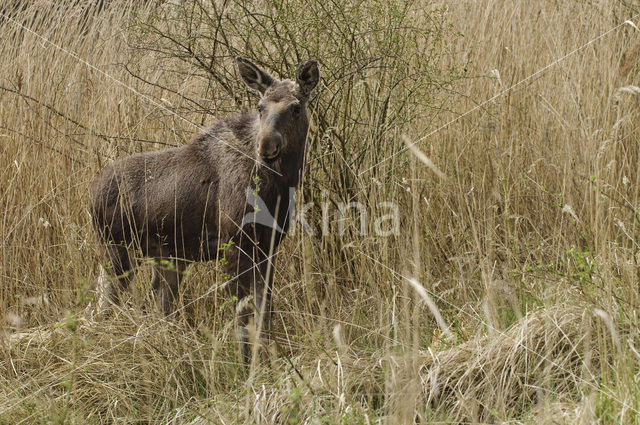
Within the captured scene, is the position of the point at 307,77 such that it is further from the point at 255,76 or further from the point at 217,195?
the point at 217,195

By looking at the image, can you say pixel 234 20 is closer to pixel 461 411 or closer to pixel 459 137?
pixel 459 137

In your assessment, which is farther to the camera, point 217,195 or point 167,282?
point 167,282

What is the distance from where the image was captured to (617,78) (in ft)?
17.4

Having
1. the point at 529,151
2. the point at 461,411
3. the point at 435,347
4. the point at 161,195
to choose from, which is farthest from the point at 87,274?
the point at 529,151

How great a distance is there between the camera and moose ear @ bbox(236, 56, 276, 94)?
448 centimetres

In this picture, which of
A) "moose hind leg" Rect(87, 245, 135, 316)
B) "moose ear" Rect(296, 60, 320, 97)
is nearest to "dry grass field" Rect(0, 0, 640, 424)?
"moose hind leg" Rect(87, 245, 135, 316)

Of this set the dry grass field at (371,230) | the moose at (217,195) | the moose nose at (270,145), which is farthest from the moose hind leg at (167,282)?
the moose nose at (270,145)

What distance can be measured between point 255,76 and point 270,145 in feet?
2.14

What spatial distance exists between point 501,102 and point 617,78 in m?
0.77

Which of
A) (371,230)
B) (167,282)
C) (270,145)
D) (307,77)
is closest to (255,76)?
(307,77)

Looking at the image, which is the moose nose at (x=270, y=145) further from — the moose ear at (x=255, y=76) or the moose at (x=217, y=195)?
the moose ear at (x=255, y=76)

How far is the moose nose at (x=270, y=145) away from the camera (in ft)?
13.5

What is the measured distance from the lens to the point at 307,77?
454 centimetres

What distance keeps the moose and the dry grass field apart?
7.5 inches
